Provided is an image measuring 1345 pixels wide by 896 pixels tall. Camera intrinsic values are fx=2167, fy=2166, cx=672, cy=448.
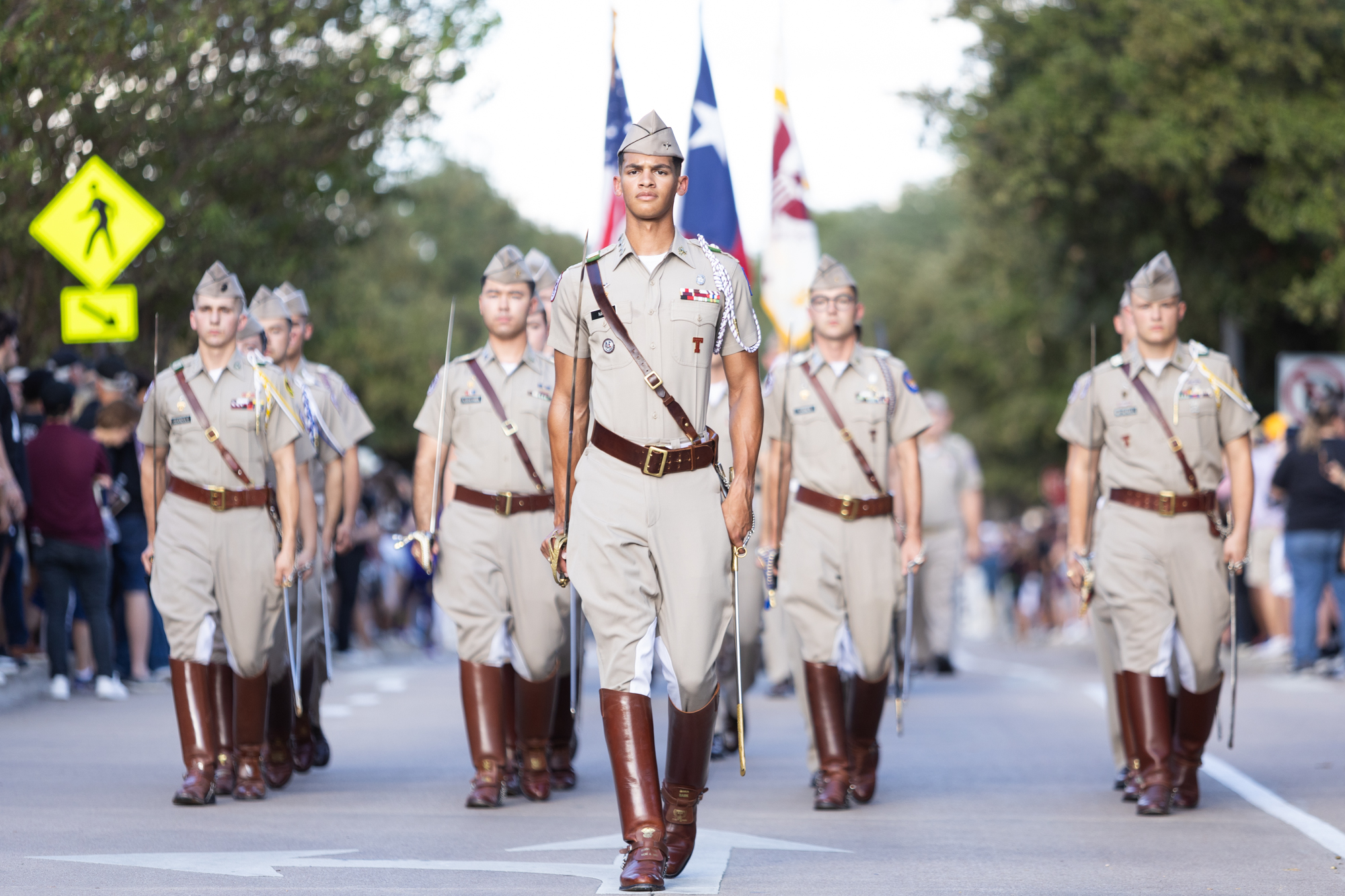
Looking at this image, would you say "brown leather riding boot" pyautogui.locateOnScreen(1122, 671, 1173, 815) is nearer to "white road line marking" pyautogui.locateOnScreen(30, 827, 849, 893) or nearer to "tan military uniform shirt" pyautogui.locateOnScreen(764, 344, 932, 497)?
"tan military uniform shirt" pyautogui.locateOnScreen(764, 344, 932, 497)

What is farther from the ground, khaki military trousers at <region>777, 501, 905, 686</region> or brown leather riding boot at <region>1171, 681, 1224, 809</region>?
khaki military trousers at <region>777, 501, 905, 686</region>

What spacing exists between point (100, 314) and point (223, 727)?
6341mm

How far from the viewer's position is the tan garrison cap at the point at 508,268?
9.63 m

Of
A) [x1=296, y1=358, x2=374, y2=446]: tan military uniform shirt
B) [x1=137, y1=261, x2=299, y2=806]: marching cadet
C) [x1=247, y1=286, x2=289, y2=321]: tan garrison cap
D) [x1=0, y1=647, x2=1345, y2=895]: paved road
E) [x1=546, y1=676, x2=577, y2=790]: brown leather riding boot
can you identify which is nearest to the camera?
[x1=0, y1=647, x2=1345, y2=895]: paved road

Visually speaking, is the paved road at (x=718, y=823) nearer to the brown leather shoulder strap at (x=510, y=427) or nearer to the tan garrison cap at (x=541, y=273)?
the brown leather shoulder strap at (x=510, y=427)

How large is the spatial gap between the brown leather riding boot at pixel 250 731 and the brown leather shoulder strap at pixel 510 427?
1428mm

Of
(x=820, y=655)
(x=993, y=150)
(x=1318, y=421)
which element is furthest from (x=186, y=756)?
(x=993, y=150)

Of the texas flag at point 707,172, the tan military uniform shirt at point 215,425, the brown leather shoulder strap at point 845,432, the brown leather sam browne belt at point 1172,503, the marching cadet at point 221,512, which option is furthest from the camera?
the texas flag at point 707,172

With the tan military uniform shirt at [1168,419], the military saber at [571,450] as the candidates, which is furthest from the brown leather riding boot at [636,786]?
the tan military uniform shirt at [1168,419]

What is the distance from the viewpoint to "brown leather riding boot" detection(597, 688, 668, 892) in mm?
6543

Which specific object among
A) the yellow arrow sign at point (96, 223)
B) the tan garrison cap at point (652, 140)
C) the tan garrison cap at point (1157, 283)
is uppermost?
the yellow arrow sign at point (96, 223)

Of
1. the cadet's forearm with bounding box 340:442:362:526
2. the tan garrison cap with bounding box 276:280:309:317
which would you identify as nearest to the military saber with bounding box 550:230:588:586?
the cadet's forearm with bounding box 340:442:362:526

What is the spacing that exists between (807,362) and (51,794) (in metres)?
3.77

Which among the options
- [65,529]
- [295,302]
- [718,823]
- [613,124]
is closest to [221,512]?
[295,302]
